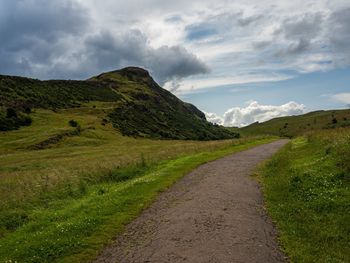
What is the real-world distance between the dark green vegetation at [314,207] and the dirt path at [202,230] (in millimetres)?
521

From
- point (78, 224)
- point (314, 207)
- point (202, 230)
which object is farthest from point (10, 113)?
point (314, 207)

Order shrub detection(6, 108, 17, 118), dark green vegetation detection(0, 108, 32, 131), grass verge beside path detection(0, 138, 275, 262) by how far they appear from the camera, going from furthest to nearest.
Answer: shrub detection(6, 108, 17, 118), dark green vegetation detection(0, 108, 32, 131), grass verge beside path detection(0, 138, 275, 262)

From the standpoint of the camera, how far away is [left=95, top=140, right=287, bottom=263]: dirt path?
10.0 metres

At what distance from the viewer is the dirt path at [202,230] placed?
10.0 metres

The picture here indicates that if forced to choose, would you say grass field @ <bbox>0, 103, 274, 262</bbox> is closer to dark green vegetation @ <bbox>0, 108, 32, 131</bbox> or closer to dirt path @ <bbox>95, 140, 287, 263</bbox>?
dirt path @ <bbox>95, 140, 287, 263</bbox>

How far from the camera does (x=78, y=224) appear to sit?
513 inches

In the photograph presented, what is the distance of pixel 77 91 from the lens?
16075 cm

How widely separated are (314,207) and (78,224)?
787 cm

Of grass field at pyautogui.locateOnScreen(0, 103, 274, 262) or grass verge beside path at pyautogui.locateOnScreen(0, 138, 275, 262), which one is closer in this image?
grass verge beside path at pyautogui.locateOnScreen(0, 138, 275, 262)

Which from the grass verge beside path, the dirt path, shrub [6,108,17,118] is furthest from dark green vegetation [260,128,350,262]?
shrub [6,108,17,118]

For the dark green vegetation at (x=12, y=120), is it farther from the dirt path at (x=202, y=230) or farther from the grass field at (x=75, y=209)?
the dirt path at (x=202, y=230)

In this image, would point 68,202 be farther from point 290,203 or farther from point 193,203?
point 290,203

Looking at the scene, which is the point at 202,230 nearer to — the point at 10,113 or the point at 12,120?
the point at 12,120

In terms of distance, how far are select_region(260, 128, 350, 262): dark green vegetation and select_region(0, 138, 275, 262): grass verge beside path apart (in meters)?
5.07
